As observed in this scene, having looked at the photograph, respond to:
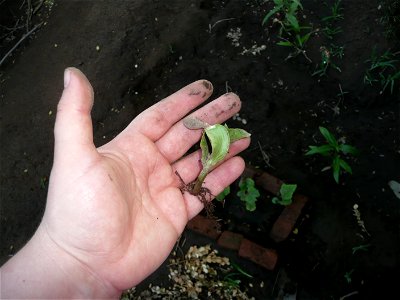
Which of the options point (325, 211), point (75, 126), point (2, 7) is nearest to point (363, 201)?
point (325, 211)

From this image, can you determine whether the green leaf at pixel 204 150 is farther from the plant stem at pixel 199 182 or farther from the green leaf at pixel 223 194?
the green leaf at pixel 223 194

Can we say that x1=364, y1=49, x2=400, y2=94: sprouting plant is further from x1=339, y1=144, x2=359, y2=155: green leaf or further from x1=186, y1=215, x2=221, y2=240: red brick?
x1=186, y1=215, x2=221, y2=240: red brick

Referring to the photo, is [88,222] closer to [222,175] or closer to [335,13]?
[222,175]

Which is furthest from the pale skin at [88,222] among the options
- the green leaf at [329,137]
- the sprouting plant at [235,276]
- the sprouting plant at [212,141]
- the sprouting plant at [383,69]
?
the sprouting plant at [383,69]

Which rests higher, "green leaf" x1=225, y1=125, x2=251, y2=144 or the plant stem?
Result: "green leaf" x1=225, y1=125, x2=251, y2=144

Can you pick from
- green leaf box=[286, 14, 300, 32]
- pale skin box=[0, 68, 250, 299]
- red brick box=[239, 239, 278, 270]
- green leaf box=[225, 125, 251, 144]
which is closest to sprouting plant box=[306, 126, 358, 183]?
green leaf box=[225, 125, 251, 144]

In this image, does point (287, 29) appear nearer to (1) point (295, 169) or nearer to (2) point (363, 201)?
(1) point (295, 169)
